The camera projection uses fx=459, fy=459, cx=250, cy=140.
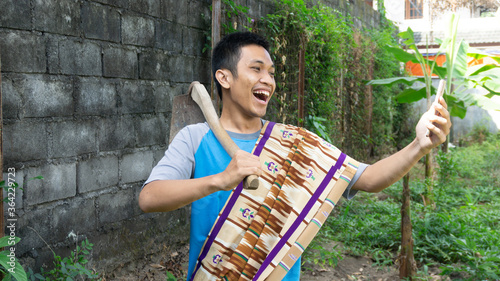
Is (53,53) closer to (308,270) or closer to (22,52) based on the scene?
(22,52)

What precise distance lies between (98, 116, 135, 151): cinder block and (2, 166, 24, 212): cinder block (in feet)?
2.06

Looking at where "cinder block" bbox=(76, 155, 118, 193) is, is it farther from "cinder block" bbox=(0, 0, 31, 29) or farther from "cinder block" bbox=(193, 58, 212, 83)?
"cinder block" bbox=(193, 58, 212, 83)

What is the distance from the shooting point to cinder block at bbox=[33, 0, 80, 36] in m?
2.61

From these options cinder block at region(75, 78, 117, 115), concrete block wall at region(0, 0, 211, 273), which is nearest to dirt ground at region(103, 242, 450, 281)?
concrete block wall at region(0, 0, 211, 273)

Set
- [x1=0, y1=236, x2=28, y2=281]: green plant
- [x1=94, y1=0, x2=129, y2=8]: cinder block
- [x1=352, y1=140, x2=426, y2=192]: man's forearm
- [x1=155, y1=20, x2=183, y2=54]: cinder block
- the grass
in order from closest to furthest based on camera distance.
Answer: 1. [x1=352, y1=140, x2=426, y2=192]: man's forearm
2. [x1=0, y1=236, x2=28, y2=281]: green plant
3. [x1=94, y1=0, x2=129, y2=8]: cinder block
4. [x1=155, y1=20, x2=183, y2=54]: cinder block
5. the grass

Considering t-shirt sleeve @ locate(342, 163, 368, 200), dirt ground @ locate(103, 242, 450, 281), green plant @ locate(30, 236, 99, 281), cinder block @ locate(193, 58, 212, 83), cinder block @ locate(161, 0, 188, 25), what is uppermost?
cinder block @ locate(161, 0, 188, 25)

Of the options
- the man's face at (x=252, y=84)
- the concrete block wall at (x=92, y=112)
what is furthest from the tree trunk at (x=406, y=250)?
the man's face at (x=252, y=84)

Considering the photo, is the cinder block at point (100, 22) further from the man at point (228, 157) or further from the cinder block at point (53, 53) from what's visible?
the man at point (228, 157)

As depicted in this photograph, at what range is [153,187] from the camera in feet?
4.61

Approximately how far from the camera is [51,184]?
273cm

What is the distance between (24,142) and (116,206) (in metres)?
0.86

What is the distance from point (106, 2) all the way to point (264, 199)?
2065 millimetres

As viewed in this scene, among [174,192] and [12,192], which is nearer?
[174,192]

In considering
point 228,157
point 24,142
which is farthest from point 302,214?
point 24,142
